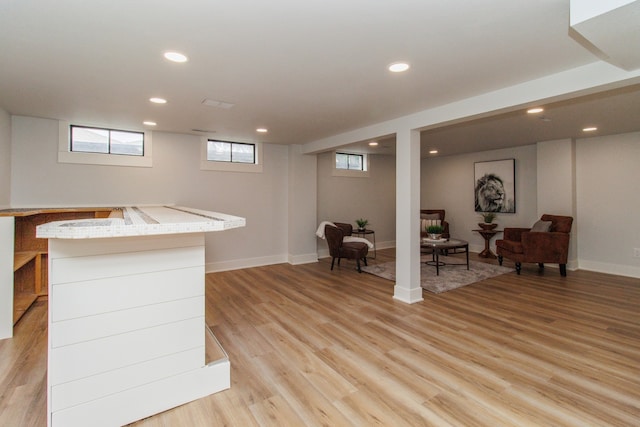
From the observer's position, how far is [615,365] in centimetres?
237

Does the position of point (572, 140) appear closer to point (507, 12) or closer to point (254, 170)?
point (507, 12)

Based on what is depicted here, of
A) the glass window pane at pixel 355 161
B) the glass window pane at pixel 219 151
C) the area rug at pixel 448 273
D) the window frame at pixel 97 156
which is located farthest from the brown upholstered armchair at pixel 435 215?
the window frame at pixel 97 156

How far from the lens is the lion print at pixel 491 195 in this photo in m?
6.72

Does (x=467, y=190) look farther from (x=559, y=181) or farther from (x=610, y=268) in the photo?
(x=610, y=268)

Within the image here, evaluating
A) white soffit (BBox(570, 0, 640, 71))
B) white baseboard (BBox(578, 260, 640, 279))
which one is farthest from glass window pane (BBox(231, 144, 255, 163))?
white baseboard (BBox(578, 260, 640, 279))

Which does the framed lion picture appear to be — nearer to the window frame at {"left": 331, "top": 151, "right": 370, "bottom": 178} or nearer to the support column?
the window frame at {"left": 331, "top": 151, "right": 370, "bottom": 178}

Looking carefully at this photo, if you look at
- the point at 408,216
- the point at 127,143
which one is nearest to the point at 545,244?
the point at 408,216

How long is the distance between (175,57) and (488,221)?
21.8 ft

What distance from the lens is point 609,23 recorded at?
1.59 metres

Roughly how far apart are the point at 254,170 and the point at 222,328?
335cm

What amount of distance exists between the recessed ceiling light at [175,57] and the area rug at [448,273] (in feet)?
12.8

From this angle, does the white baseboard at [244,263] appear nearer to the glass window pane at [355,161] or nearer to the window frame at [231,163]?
the window frame at [231,163]

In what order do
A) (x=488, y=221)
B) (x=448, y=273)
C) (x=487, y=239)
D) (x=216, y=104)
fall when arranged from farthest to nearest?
1. (x=488, y=221)
2. (x=487, y=239)
3. (x=448, y=273)
4. (x=216, y=104)

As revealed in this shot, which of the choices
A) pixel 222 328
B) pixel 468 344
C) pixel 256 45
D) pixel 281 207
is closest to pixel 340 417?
pixel 468 344
